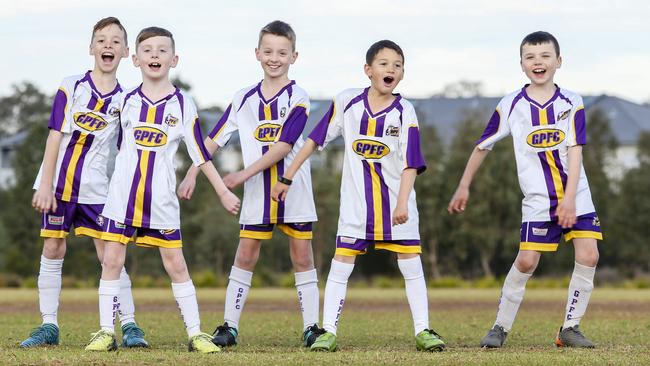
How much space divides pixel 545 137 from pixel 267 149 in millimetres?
2518

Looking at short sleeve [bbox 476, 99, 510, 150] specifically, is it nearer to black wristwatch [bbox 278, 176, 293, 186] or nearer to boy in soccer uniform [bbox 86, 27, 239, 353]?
black wristwatch [bbox 278, 176, 293, 186]

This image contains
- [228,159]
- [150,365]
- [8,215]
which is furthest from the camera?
[228,159]

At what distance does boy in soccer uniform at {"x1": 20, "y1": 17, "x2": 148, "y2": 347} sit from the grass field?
0.63 m

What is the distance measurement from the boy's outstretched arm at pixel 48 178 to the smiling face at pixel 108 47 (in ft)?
2.46

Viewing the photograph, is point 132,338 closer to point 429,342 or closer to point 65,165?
point 65,165

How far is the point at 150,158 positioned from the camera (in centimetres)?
907

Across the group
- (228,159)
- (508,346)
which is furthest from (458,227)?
(508,346)

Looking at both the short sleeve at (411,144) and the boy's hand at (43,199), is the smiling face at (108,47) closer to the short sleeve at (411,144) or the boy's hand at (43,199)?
the boy's hand at (43,199)

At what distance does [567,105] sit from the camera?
32.4 feet

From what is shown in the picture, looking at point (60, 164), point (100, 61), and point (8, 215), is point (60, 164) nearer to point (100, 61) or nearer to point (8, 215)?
point (100, 61)

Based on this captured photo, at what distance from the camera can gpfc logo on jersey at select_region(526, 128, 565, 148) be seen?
977cm

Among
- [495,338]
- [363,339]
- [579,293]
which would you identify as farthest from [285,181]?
[579,293]

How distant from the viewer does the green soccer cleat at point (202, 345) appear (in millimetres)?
8828

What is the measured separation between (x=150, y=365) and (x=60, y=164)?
283cm
